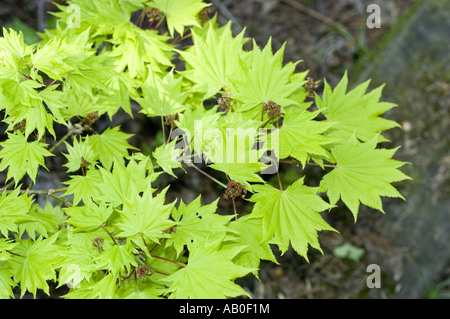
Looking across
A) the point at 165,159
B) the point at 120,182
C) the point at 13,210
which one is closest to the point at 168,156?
the point at 165,159

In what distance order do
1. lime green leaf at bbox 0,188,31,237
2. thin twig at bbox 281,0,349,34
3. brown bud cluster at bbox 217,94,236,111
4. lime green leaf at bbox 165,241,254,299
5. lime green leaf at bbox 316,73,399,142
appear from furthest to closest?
thin twig at bbox 281,0,349,34 < lime green leaf at bbox 316,73,399,142 < brown bud cluster at bbox 217,94,236,111 < lime green leaf at bbox 0,188,31,237 < lime green leaf at bbox 165,241,254,299

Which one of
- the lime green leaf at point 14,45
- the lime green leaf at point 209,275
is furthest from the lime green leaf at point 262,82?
the lime green leaf at point 14,45

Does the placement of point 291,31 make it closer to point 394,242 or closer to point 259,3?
point 259,3

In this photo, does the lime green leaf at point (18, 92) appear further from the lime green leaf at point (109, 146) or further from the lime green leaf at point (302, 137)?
the lime green leaf at point (302, 137)

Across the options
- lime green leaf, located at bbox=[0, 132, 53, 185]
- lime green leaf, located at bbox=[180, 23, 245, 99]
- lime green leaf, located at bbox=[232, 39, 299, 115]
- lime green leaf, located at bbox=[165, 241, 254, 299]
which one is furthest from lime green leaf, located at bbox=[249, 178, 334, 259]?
lime green leaf, located at bbox=[0, 132, 53, 185]

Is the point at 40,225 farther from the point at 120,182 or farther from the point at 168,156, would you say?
the point at 168,156

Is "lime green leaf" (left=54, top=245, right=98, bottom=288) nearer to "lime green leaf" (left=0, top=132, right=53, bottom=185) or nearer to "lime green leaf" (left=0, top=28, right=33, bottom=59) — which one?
"lime green leaf" (left=0, top=132, right=53, bottom=185)

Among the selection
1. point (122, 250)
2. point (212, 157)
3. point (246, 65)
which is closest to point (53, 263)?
point (122, 250)
